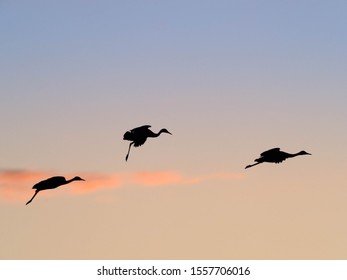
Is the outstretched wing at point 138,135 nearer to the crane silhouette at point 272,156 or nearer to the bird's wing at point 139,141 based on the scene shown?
the bird's wing at point 139,141

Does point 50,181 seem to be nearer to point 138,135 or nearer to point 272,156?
point 138,135

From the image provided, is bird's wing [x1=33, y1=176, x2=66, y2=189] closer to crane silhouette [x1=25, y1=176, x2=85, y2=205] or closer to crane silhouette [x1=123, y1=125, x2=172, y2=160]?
crane silhouette [x1=25, y1=176, x2=85, y2=205]

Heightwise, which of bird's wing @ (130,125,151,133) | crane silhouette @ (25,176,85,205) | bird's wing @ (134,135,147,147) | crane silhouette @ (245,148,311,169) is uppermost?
bird's wing @ (130,125,151,133)

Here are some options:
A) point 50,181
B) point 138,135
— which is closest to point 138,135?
point 138,135

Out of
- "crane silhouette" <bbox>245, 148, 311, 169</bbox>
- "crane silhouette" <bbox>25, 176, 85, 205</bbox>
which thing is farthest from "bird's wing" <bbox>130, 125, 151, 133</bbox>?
"crane silhouette" <bbox>245, 148, 311, 169</bbox>

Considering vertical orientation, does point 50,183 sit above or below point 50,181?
below

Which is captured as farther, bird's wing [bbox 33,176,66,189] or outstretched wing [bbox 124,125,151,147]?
outstretched wing [bbox 124,125,151,147]

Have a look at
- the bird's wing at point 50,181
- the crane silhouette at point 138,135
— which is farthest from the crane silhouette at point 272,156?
the bird's wing at point 50,181
